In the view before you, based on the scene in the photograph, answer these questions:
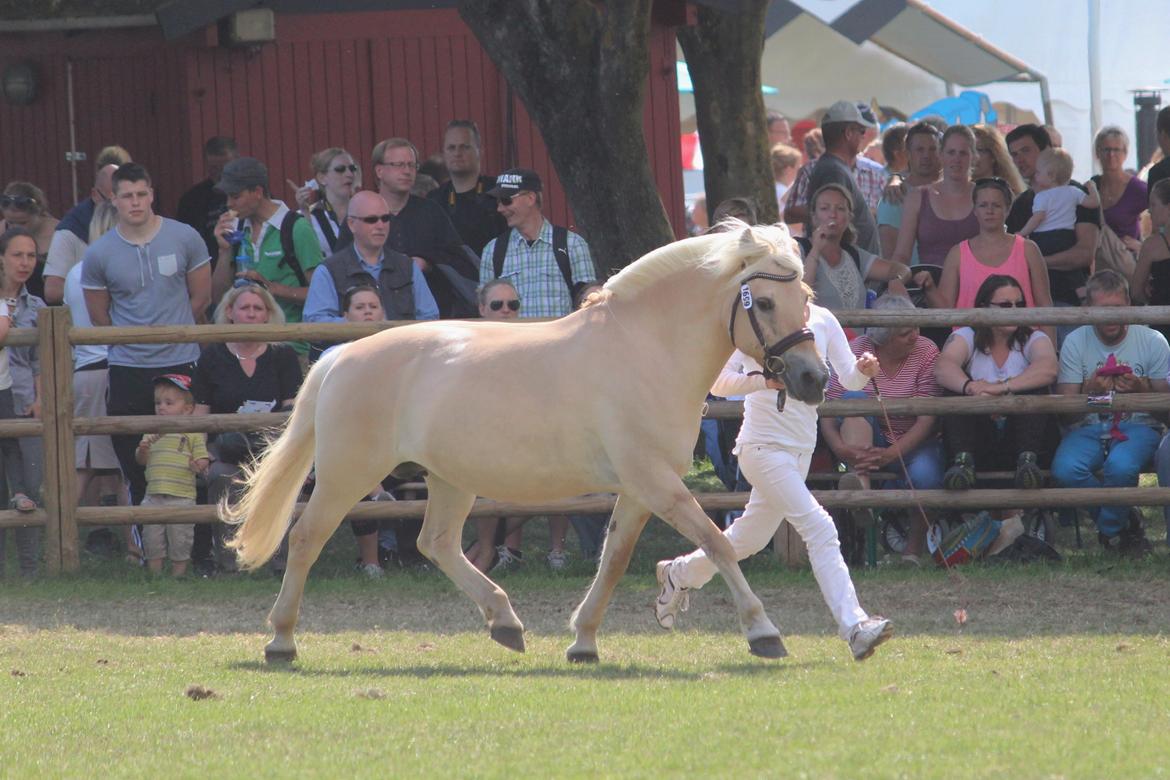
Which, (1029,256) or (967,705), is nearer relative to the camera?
(967,705)

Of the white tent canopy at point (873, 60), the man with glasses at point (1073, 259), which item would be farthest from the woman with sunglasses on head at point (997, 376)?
the white tent canopy at point (873, 60)

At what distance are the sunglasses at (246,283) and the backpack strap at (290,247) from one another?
273mm

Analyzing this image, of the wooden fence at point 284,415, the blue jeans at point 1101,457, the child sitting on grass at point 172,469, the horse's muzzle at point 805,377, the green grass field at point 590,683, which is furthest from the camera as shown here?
the child sitting on grass at point 172,469

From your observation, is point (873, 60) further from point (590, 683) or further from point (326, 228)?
point (590, 683)

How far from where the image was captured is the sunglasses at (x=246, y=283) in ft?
34.6

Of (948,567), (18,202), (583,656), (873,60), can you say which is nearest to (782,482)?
(583,656)

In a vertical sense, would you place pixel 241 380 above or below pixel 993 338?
below

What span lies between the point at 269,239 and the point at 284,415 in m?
1.80

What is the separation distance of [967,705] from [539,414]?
2220 mm

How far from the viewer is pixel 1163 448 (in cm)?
994

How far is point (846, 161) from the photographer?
12523mm

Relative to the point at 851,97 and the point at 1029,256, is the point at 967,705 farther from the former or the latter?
the point at 851,97

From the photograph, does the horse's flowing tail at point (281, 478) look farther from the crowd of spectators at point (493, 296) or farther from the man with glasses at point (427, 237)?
the man with glasses at point (427, 237)

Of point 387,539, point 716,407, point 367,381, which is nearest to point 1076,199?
point 716,407
